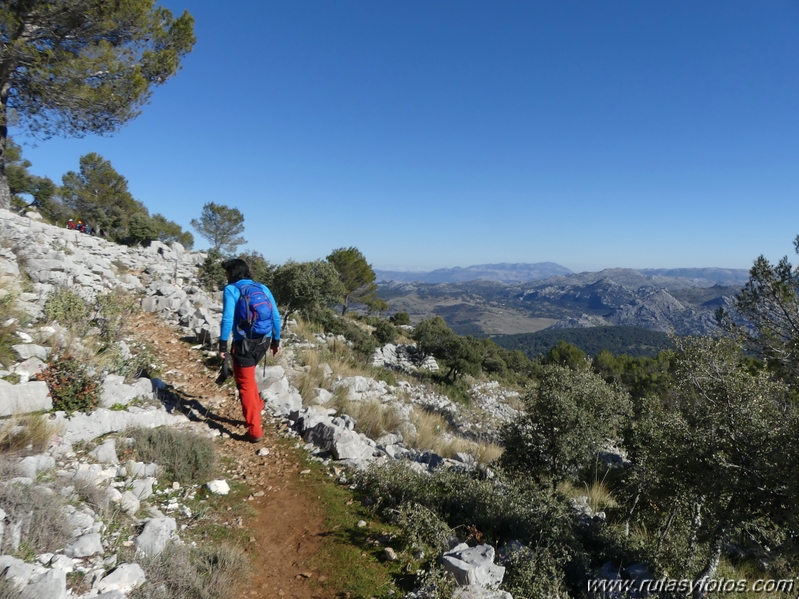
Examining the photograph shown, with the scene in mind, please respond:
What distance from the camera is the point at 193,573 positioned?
9.66 feet

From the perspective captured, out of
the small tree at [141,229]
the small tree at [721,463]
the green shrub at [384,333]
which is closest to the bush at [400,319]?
the green shrub at [384,333]

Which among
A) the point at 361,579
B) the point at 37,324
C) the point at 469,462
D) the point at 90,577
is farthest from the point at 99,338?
→ the point at 469,462

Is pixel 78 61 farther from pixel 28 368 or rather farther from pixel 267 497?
pixel 267 497

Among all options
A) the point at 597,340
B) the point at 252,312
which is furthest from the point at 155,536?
the point at 597,340

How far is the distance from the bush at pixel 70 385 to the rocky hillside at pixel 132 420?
100mm

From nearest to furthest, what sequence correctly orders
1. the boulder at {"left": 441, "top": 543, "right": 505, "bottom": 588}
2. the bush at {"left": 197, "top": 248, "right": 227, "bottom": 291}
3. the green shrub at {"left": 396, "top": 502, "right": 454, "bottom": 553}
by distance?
the boulder at {"left": 441, "top": 543, "right": 505, "bottom": 588} < the green shrub at {"left": 396, "top": 502, "right": 454, "bottom": 553} < the bush at {"left": 197, "top": 248, "right": 227, "bottom": 291}

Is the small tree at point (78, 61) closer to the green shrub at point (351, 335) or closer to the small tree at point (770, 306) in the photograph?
the green shrub at point (351, 335)

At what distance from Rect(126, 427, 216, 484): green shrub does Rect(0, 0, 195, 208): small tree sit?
12.2 metres

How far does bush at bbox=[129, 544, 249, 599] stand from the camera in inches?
108

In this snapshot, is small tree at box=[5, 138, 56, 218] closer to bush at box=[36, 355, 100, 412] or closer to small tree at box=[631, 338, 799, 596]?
bush at box=[36, 355, 100, 412]

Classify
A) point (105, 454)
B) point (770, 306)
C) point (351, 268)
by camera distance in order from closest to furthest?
point (105, 454) < point (770, 306) < point (351, 268)

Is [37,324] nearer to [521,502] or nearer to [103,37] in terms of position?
[521,502]

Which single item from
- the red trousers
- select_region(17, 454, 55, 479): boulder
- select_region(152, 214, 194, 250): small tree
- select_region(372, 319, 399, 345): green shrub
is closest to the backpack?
the red trousers

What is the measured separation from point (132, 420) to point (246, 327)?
6.12 feet
